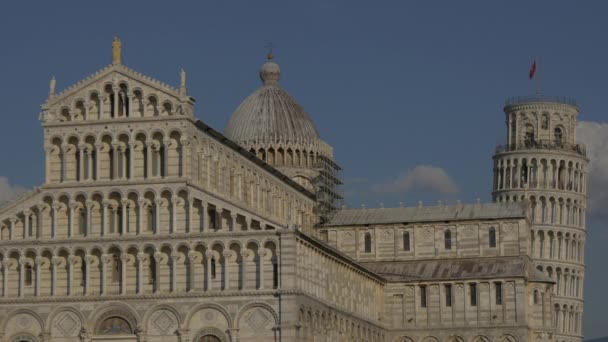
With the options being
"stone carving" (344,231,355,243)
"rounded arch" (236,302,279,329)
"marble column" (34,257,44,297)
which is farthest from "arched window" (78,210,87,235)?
"stone carving" (344,231,355,243)

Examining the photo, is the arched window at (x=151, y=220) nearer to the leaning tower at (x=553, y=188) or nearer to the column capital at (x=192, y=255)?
the column capital at (x=192, y=255)

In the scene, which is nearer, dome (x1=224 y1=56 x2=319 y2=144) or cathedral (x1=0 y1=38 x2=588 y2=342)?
cathedral (x1=0 y1=38 x2=588 y2=342)

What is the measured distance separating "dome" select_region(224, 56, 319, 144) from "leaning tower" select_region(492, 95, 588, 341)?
96.7 feet

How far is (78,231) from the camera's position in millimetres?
86750

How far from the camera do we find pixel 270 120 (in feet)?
380

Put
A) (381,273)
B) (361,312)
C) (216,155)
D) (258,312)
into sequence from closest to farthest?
(258,312)
(216,155)
(361,312)
(381,273)

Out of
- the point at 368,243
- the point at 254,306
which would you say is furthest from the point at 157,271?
the point at 368,243

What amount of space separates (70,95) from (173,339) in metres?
15.4

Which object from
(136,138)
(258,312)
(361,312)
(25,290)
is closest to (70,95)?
(136,138)

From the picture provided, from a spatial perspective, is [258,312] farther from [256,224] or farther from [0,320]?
[0,320]

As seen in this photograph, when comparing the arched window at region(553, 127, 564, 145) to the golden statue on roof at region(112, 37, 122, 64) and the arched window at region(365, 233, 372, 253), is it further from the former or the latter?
the golden statue on roof at region(112, 37, 122, 64)

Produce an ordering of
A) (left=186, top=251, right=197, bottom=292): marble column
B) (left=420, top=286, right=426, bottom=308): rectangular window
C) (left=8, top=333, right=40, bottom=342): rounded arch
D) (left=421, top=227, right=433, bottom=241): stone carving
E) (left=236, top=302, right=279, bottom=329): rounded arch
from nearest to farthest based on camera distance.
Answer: (left=236, top=302, right=279, bottom=329): rounded arch < (left=186, top=251, right=197, bottom=292): marble column < (left=8, top=333, right=40, bottom=342): rounded arch < (left=420, top=286, right=426, bottom=308): rectangular window < (left=421, top=227, right=433, bottom=241): stone carving

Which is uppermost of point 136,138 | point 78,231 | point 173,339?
point 136,138

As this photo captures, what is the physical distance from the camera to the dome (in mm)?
115125
